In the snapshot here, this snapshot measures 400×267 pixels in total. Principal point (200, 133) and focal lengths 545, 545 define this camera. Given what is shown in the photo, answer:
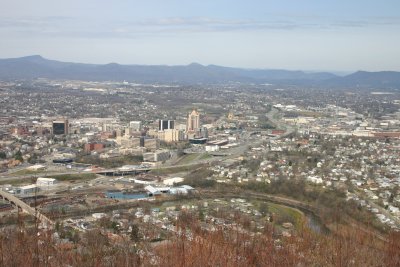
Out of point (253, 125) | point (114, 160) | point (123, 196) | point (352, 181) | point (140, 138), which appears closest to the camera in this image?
point (123, 196)

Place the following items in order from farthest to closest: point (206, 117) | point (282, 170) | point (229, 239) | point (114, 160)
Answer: point (206, 117) → point (114, 160) → point (282, 170) → point (229, 239)

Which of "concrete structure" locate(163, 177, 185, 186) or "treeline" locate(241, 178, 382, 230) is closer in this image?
"treeline" locate(241, 178, 382, 230)

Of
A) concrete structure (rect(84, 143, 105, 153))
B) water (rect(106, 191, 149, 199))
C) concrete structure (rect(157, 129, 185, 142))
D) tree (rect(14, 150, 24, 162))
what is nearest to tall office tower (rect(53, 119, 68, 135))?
concrete structure (rect(84, 143, 105, 153))

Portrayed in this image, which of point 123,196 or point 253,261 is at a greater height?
point 253,261

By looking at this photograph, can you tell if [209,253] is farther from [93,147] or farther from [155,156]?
[93,147]

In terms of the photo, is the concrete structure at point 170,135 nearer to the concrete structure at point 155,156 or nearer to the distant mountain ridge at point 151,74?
the concrete structure at point 155,156

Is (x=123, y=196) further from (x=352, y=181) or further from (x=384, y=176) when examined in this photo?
(x=384, y=176)

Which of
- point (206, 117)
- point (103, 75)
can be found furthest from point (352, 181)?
point (103, 75)

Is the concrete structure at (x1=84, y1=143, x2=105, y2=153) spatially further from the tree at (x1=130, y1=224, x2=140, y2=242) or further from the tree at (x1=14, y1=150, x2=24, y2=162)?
the tree at (x1=130, y1=224, x2=140, y2=242)

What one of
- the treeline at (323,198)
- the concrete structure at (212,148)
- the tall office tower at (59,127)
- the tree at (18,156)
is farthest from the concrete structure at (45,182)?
the tall office tower at (59,127)

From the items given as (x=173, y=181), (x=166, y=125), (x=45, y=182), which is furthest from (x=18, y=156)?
(x=166, y=125)

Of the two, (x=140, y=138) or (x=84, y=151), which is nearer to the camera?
(x=84, y=151)
